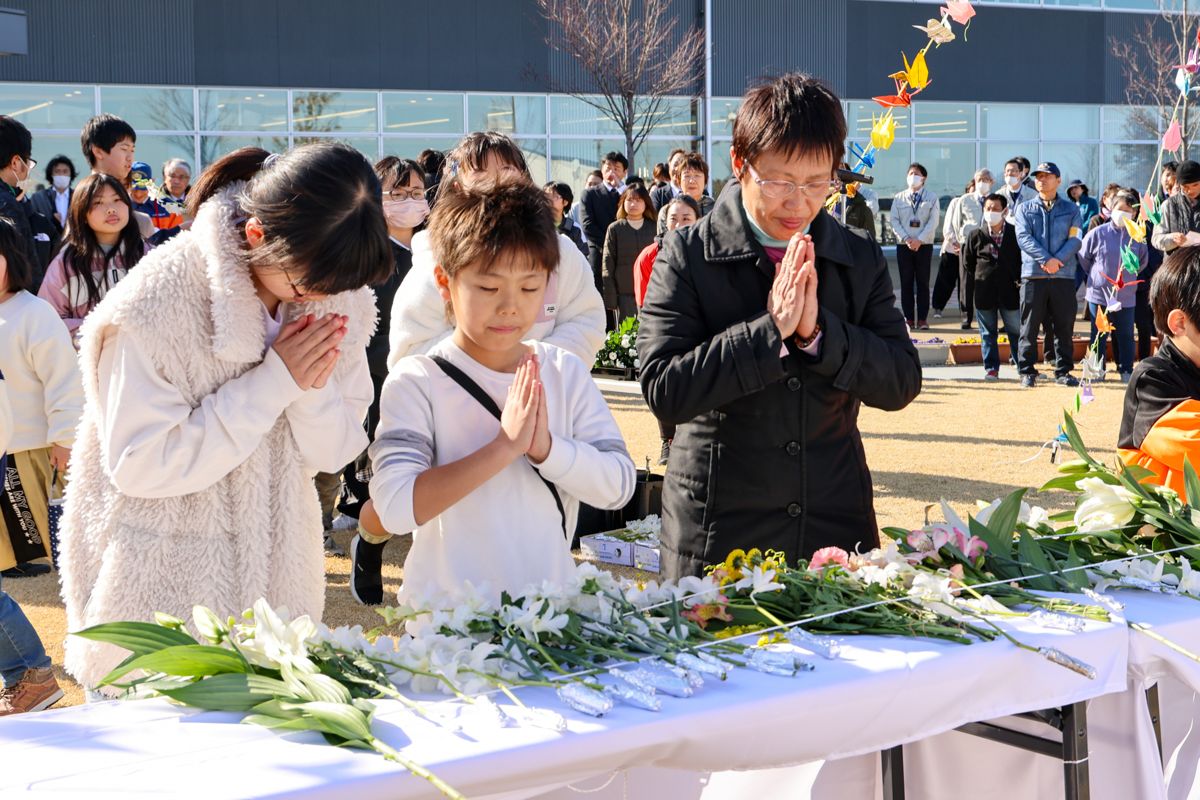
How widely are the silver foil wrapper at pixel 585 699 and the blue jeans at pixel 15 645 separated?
261 centimetres

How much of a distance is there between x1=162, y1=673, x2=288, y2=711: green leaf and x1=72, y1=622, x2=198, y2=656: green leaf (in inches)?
5.0

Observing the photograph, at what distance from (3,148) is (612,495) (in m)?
5.54

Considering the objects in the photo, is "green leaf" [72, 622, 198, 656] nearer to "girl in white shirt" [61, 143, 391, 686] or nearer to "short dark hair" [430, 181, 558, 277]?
"girl in white shirt" [61, 143, 391, 686]

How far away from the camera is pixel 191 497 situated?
8.81 feet

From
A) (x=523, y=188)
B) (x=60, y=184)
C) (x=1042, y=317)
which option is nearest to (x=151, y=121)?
(x=60, y=184)

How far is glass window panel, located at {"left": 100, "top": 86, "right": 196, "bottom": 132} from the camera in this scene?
2028cm

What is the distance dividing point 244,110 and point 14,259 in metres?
16.9

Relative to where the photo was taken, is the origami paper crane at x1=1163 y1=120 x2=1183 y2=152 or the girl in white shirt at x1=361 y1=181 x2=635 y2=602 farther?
the origami paper crane at x1=1163 y1=120 x2=1183 y2=152

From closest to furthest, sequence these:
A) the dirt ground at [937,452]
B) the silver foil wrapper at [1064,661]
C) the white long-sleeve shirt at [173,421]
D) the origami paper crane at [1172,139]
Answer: the silver foil wrapper at [1064,661] < the white long-sleeve shirt at [173,421] < the origami paper crane at [1172,139] < the dirt ground at [937,452]

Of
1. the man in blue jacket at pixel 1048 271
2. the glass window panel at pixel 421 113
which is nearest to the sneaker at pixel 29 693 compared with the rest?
the man in blue jacket at pixel 1048 271

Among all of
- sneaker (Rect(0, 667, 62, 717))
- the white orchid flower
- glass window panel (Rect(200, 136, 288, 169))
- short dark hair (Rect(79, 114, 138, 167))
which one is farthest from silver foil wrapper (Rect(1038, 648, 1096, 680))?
glass window panel (Rect(200, 136, 288, 169))

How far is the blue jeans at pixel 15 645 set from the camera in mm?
3986

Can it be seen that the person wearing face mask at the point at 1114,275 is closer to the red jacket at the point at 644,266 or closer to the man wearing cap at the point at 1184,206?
the man wearing cap at the point at 1184,206

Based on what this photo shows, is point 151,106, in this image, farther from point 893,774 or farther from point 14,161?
point 893,774
